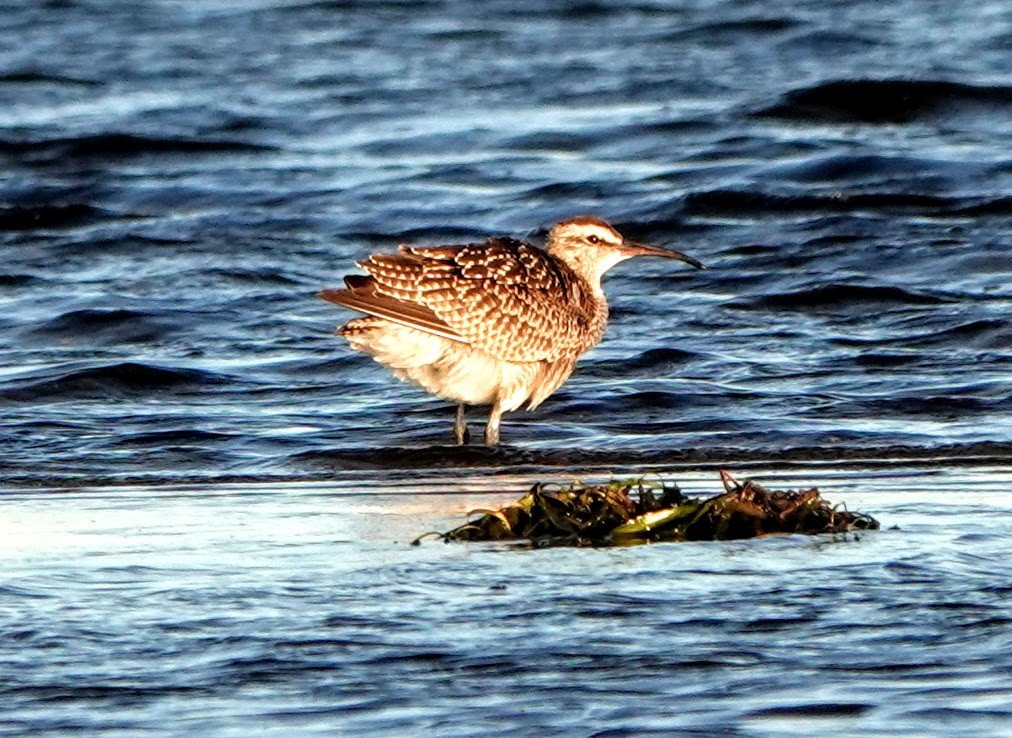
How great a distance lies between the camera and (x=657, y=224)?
15680 mm

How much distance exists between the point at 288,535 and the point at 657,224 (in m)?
8.81

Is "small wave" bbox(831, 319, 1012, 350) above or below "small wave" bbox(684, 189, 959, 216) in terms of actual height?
below

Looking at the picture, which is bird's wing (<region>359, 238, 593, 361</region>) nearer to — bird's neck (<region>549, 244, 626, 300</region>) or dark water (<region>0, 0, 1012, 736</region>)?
bird's neck (<region>549, 244, 626, 300</region>)

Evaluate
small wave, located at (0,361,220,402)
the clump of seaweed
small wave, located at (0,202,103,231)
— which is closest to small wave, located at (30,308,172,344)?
small wave, located at (0,361,220,402)

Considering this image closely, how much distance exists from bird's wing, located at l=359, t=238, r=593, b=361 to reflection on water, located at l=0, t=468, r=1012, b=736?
2445 mm

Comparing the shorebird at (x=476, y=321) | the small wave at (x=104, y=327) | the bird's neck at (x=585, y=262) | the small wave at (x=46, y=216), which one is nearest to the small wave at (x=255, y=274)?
the small wave at (x=104, y=327)

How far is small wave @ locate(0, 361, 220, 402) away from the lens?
10.9 m

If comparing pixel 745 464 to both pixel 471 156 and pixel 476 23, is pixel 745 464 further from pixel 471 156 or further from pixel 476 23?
pixel 476 23

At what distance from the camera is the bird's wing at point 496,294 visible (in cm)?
966

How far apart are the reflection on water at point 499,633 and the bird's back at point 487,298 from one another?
7.71 feet

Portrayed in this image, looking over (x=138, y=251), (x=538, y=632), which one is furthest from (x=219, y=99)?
(x=538, y=632)

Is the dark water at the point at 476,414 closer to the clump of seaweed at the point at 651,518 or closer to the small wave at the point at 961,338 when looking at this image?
the small wave at the point at 961,338

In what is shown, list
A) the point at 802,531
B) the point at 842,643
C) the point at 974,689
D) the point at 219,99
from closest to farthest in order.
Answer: the point at 974,689, the point at 842,643, the point at 802,531, the point at 219,99

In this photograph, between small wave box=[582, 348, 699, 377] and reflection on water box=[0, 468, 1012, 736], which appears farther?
small wave box=[582, 348, 699, 377]
